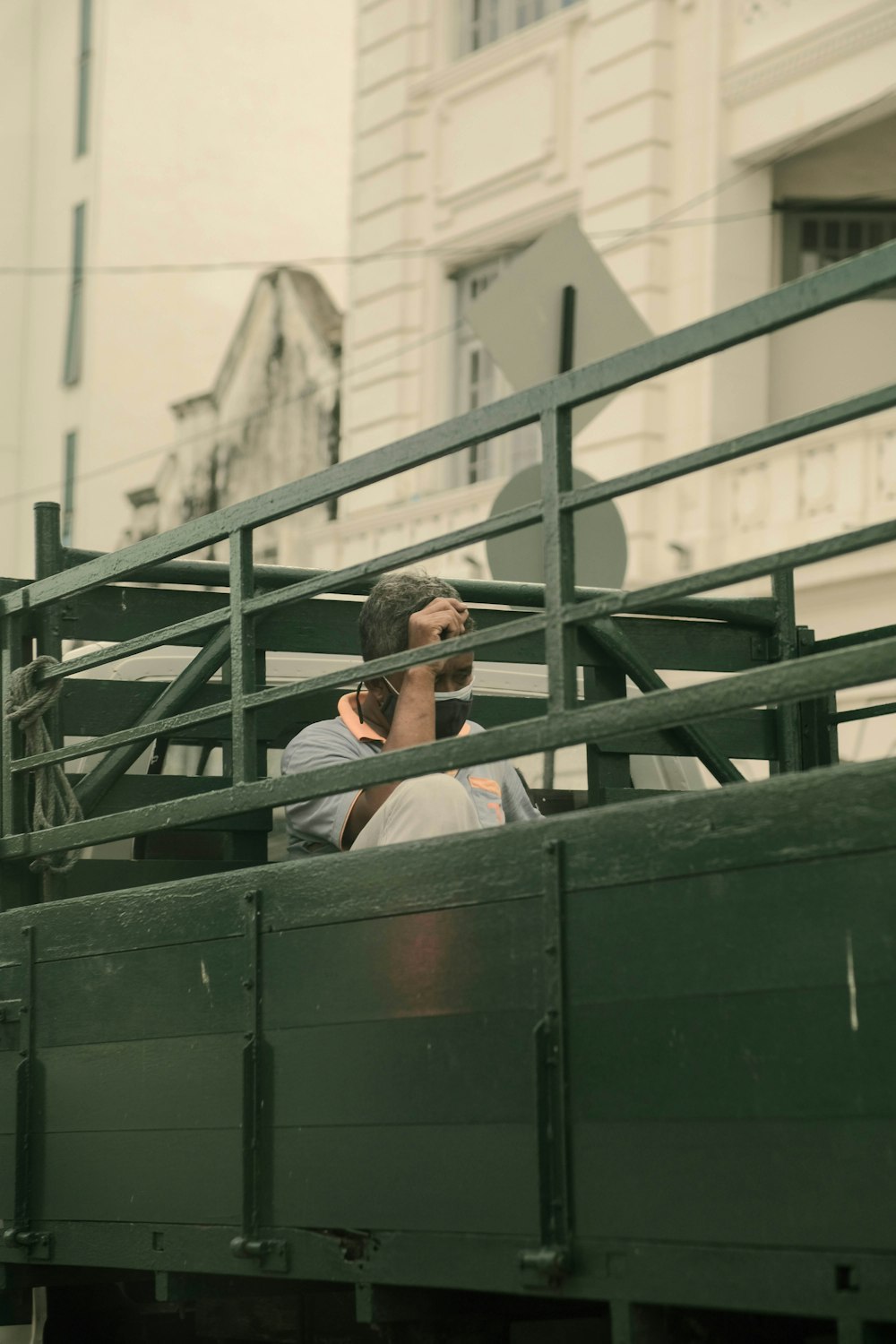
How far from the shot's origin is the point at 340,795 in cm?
404

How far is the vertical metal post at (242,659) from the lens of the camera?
3848mm

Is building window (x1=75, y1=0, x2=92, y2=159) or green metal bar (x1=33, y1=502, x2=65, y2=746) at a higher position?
building window (x1=75, y1=0, x2=92, y2=159)

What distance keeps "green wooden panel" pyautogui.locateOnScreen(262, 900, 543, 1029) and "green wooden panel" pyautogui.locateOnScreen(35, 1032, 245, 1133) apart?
17 cm

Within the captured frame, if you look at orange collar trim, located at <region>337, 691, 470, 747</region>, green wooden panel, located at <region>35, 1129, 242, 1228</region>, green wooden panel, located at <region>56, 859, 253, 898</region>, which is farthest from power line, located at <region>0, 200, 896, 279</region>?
green wooden panel, located at <region>35, 1129, 242, 1228</region>

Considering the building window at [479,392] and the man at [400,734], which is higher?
the building window at [479,392]

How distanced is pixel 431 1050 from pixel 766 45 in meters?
13.3

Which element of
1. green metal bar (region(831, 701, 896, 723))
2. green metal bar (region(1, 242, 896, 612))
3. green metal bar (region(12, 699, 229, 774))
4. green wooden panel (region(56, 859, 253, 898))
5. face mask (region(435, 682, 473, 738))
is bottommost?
green wooden panel (region(56, 859, 253, 898))

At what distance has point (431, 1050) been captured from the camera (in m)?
3.28

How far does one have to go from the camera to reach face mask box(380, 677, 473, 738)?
14.3 feet

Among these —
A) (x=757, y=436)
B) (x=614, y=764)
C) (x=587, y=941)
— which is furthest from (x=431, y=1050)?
(x=614, y=764)

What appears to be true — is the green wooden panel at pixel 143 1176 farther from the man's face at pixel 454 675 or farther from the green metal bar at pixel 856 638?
the green metal bar at pixel 856 638

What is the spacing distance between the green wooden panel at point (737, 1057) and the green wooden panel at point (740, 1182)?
0.9 inches

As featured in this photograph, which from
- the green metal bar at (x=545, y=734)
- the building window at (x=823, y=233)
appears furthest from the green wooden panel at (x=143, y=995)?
the building window at (x=823, y=233)

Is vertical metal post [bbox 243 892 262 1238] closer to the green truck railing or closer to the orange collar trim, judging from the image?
the green truck railing
